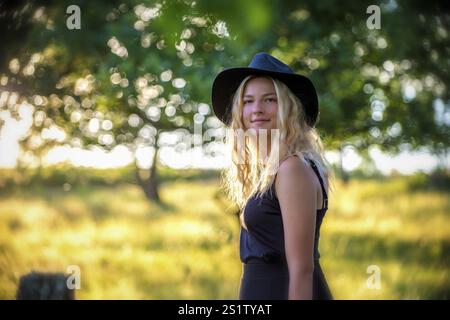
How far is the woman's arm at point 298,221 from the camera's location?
1.74 meters

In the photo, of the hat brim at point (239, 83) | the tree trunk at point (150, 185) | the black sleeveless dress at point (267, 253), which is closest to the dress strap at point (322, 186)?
the black sleeveless dress at point (267, 253)

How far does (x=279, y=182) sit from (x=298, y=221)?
0.14 meters

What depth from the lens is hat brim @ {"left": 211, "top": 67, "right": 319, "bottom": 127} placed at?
2.04 metres

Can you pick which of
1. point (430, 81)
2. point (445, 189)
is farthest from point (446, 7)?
point (445, 189)

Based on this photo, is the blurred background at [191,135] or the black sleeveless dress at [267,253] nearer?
the black sleeveless dress at [267,253]

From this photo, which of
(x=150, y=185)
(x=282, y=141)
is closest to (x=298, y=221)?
(x=282, y=141)

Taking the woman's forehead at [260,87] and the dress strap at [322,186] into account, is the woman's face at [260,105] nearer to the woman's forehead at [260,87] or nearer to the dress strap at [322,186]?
the woman's forehead at [260,87]

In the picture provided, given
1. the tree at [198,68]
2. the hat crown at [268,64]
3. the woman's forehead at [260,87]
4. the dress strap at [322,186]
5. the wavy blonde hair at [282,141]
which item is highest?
the tree at [198,68]

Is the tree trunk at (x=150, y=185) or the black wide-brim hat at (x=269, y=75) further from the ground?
the tree trunk at (x=150, y=185)

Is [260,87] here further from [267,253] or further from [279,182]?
[267,253]

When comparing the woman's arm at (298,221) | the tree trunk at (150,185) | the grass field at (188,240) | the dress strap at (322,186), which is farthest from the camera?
the tree trunk at (150,185)

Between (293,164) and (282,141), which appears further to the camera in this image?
(282,141)

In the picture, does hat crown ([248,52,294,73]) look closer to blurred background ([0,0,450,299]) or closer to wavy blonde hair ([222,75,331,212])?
wavy blonde hair ([222,75,331,212])

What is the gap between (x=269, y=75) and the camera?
6.77 ft
